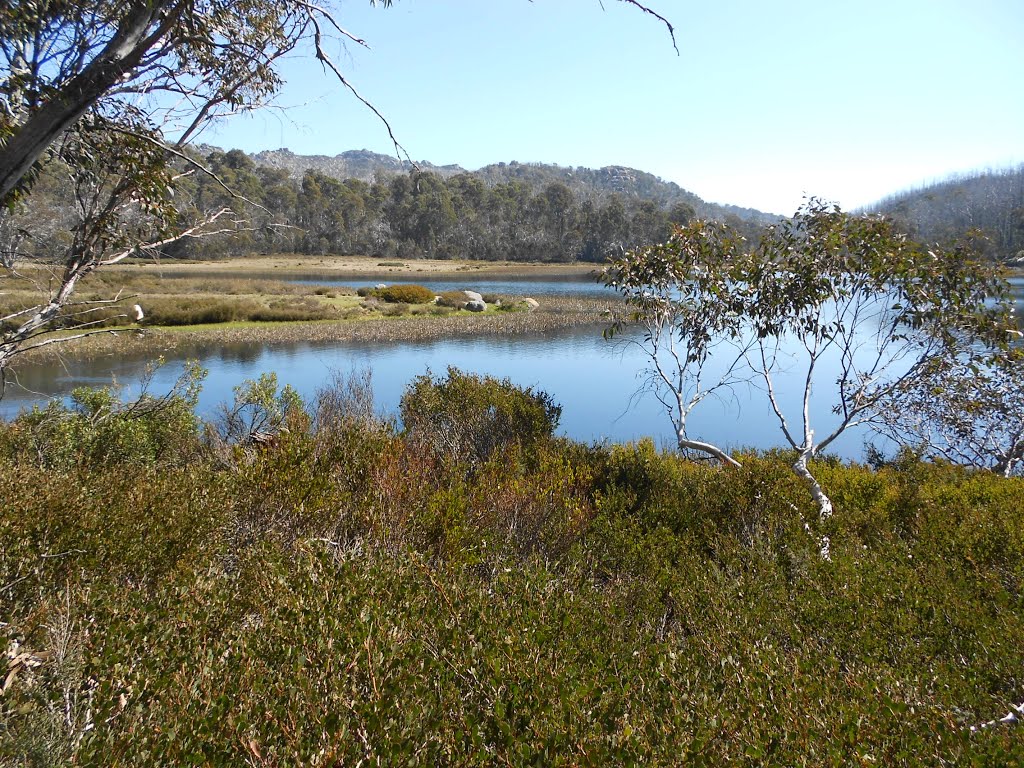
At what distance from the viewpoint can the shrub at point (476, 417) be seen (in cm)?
802

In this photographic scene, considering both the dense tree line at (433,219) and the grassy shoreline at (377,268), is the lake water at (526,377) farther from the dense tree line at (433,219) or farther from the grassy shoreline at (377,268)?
the dense tree line at (433,219)

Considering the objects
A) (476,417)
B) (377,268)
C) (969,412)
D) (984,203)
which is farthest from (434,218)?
(969,412)

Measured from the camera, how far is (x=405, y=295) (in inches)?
1359

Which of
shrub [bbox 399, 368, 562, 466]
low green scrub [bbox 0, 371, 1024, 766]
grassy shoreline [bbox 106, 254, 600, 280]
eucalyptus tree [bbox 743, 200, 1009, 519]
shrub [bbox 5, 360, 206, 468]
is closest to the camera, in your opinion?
low green scrub [bbox 0, 371, 1024, 766]

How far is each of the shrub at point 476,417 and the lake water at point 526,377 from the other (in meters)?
4.00

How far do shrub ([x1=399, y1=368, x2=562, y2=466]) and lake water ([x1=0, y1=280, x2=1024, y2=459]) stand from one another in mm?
4004

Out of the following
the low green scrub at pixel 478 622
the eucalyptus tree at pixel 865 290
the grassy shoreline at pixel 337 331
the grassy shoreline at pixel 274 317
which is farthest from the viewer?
the grassy shoreline at pixel 274 317

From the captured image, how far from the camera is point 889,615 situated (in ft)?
11.6

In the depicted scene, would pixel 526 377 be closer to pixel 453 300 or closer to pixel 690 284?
pixel 690 284

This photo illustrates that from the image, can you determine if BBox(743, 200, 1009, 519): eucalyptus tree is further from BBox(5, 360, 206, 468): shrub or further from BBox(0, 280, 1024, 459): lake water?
BBox(5, 360, 206, 468): shrub

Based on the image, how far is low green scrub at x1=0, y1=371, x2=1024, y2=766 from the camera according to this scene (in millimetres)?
1932

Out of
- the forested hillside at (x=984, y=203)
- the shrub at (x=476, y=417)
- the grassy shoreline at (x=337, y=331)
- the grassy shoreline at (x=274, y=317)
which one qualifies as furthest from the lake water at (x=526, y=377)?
the forested hillside at (x=984, y=203)

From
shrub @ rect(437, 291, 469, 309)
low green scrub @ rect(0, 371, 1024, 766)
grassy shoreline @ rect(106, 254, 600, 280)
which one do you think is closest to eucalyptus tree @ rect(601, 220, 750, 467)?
low green scrub @ rect(0, 371, 1024, 766)

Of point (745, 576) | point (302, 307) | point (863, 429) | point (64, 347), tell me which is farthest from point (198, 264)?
point (745, 576)
